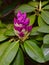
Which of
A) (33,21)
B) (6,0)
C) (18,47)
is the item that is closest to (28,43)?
(18,47)

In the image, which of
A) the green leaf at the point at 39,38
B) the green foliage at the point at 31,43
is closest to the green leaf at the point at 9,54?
the green foliage at the point at 31,43

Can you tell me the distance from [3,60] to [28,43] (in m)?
0.14

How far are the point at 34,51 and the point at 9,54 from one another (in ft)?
0.38

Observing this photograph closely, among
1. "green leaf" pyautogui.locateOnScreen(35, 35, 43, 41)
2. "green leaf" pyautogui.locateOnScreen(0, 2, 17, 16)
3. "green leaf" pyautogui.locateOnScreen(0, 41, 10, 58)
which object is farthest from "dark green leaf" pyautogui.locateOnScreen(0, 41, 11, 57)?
"green leaf" pyautogui.locateOnScreen(0, 2, 17, 16)

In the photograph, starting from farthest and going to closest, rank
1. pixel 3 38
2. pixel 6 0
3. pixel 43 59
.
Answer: pixel 6 0 → pixel 3 38 → pixel 43 59

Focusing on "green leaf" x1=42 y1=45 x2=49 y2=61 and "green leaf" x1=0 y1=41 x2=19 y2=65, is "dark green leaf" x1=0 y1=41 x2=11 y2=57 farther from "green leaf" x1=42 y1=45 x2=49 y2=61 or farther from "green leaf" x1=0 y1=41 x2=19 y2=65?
"green leaf" x1=42 y1=45 x2=49 y2=61

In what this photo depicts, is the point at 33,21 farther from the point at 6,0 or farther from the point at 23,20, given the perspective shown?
the point at 6,0

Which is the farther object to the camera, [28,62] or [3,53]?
[28,62]

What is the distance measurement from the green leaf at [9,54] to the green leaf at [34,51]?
0.05 m

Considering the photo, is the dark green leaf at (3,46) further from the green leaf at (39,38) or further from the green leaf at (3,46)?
the green leaf at (39,38)

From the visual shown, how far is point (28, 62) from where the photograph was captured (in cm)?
119

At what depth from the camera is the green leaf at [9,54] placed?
3.26 feet

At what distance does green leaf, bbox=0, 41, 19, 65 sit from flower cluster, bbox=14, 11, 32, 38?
6 centimetres

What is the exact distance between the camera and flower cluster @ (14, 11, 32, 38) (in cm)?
100
